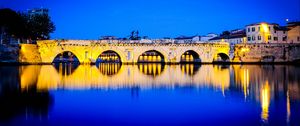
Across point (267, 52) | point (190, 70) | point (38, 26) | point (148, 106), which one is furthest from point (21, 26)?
point (148, 106)

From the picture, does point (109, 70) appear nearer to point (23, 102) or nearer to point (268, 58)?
point (23, 102)

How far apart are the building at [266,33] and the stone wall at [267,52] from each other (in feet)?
10.4

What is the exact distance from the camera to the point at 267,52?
56906mm

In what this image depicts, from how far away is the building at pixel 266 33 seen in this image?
5969 cm

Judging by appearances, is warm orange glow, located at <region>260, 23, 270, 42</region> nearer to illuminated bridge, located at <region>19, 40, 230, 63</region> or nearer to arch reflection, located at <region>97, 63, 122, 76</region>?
illuminated bridge, located at <region>19, 40, 230, 63</region>

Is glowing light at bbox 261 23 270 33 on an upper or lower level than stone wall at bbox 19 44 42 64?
upper

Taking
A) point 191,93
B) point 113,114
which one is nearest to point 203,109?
point 113,114

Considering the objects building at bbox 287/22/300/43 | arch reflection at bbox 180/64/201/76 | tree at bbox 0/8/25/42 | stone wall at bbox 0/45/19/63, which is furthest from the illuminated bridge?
building at bbox 287/22/300/43

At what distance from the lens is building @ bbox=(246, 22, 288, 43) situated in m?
59.7

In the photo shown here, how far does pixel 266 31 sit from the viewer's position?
60.0 meters

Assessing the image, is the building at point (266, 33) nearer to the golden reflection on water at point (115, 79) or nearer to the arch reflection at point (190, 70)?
the arch reflection at point (190, 70)

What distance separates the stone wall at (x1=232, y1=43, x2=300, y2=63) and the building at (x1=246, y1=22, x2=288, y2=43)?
124 inches

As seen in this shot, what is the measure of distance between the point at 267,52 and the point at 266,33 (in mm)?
4463

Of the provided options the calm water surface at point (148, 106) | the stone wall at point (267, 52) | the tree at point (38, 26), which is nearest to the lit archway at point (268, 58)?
the stone wall at point (267, 52)
